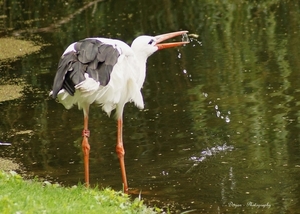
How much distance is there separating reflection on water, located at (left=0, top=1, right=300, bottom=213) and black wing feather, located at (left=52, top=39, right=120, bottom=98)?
3.98ft

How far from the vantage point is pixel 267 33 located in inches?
Answer: 560

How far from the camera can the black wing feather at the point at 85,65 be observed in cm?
663

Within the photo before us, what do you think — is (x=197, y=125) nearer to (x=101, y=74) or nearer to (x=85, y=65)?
(x=101, y=74)

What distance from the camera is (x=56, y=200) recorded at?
5.75 meters

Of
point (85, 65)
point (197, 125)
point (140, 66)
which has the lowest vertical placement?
point (197, 125)

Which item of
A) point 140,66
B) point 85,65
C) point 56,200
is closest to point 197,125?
point 140,66

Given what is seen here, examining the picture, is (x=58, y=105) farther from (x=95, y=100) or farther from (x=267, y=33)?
(x=267, y=33)

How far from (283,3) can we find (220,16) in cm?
158

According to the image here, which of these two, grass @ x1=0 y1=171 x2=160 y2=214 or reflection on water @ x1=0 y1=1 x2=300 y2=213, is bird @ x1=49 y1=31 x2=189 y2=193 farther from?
grass @ x1=0 y1=171 x2=160 y2=214

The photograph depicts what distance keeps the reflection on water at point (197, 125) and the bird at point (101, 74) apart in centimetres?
64

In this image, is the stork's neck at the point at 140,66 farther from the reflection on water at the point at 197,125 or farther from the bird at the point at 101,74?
the reflection on water at the point at 197,125

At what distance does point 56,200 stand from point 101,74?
1447 mm

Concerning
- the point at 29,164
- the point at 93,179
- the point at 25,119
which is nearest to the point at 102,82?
the point at 93,179

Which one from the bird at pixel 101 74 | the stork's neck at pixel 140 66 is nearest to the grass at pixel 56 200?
the bird at pixel 101 74
